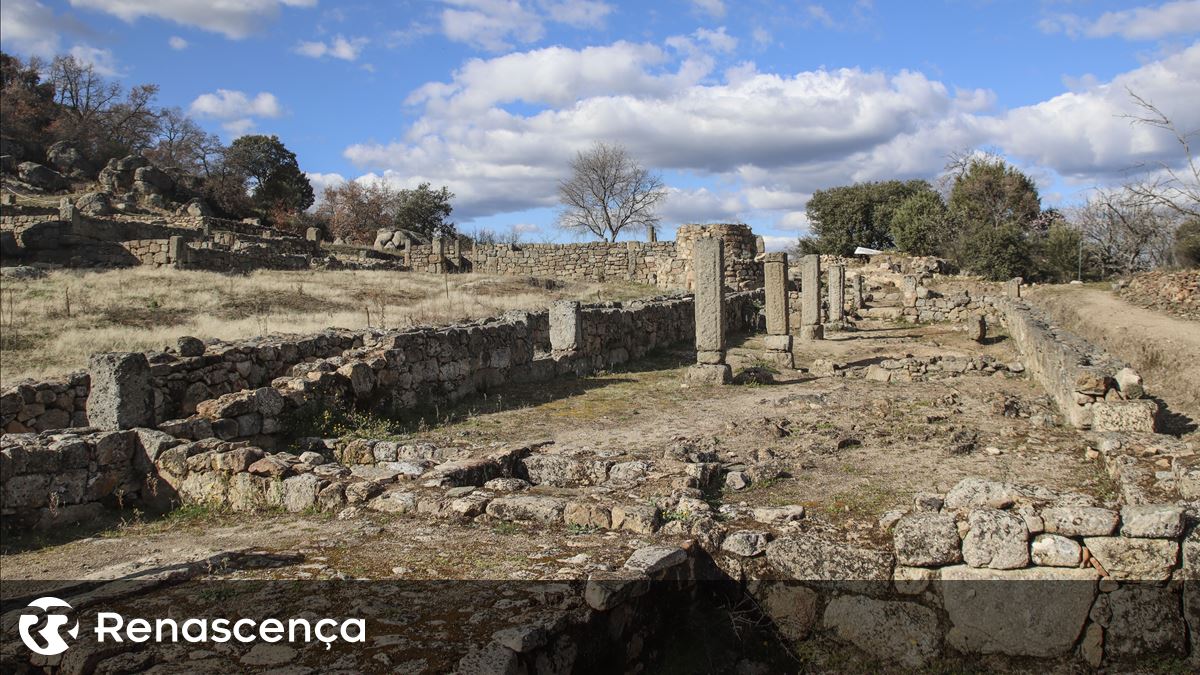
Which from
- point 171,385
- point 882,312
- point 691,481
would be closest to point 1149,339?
point 882,312

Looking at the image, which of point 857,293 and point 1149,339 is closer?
point 1149,339

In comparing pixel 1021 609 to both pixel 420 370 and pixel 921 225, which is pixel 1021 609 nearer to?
pixel 420 370

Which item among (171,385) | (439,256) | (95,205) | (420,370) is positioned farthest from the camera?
(439,256)

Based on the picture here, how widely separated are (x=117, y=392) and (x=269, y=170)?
165 ft

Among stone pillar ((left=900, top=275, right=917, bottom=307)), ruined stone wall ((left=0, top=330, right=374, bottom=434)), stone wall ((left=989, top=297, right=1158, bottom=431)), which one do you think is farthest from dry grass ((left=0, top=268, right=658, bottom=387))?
stone wall ((left=989, top=297, right=1158, bottom=431))

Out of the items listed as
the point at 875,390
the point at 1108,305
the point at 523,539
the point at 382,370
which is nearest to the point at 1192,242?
the point at 1108,305

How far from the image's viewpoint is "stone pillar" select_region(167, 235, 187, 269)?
2556cm

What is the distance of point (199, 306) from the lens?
19.3 m

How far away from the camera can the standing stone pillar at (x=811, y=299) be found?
22.0m

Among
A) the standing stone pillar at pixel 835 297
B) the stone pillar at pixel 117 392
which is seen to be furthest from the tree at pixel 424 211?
the stone pillar at pixel 117 392

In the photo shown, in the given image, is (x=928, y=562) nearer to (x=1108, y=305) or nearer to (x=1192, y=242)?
(x=1108, y=305)

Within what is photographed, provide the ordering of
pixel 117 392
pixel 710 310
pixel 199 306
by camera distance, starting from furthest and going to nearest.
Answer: pixel 199 306 → pixel 710 310 → pixel 117 392

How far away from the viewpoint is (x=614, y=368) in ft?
53.5

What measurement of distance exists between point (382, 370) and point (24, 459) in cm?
454
